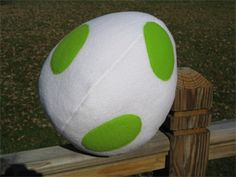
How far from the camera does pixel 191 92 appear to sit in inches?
81.0

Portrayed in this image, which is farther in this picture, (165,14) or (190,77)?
(165,14)

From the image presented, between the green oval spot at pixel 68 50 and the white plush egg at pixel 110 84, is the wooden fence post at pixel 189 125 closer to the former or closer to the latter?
the white plush egg at pixel 110 84

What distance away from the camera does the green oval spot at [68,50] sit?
1925 millimetres

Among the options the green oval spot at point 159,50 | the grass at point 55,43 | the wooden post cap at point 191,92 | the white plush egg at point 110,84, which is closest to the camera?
the white plush egg at point 110,84

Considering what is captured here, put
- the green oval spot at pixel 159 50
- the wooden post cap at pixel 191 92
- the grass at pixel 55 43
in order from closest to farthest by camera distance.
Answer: the green oval spot at pixel 159 50, the wooden post cap at pixel 191 92, the grass at pixel 55 43

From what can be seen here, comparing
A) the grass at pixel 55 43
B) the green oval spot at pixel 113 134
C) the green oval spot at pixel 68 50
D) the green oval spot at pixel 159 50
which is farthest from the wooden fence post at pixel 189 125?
the grass at pixel 55 43

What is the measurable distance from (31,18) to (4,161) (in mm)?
10370

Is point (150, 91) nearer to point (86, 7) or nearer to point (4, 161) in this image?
point (4, 161)

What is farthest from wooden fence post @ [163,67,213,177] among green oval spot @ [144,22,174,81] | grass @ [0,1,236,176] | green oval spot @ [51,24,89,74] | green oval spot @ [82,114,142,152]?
grass @ [0,1,236,176]

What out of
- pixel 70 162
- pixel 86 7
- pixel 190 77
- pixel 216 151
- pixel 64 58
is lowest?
pixel 86 7

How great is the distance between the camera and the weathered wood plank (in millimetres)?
1907

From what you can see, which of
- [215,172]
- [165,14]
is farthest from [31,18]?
[215,172]

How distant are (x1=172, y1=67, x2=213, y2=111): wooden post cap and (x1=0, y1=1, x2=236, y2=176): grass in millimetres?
2402

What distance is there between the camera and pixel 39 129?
5.10 m
